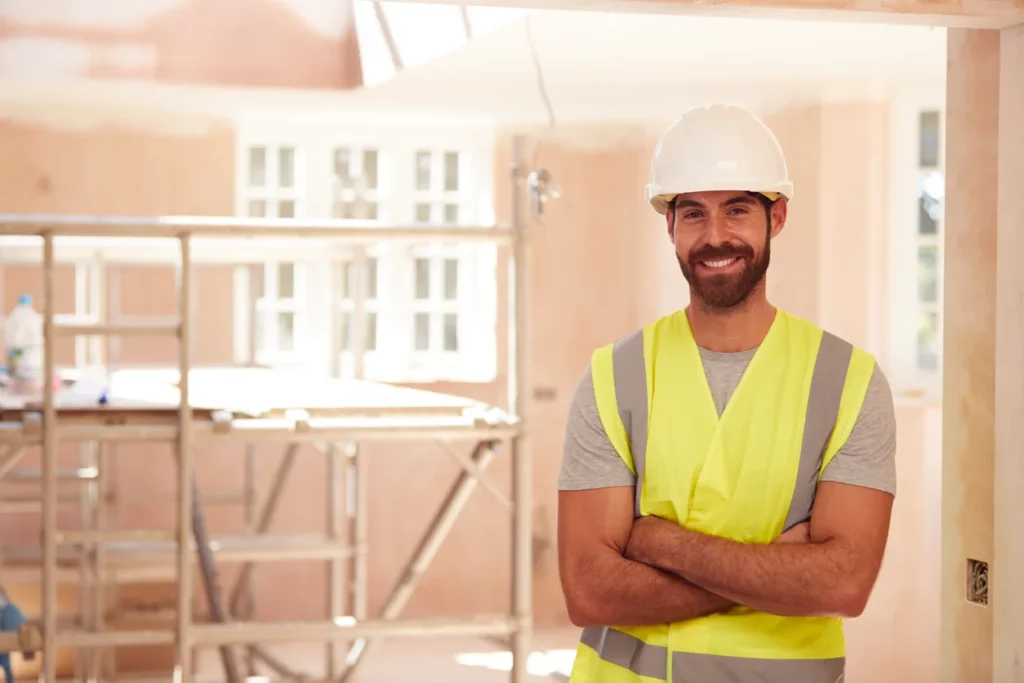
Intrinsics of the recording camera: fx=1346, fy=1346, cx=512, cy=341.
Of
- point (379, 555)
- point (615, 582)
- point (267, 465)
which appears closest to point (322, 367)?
point (267, 465)

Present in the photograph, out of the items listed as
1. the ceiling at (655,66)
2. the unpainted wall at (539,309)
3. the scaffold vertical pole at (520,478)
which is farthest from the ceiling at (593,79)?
the scaffold vertical pole at (520,478)

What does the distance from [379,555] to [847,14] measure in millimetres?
4748

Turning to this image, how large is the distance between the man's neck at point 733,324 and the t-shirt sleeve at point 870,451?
0.59 feet

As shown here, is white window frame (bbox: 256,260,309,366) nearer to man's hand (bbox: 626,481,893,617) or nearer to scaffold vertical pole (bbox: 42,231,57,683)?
scaffold vertical pole (bbox: 42,231,57,683)

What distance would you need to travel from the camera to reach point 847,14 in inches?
97.2

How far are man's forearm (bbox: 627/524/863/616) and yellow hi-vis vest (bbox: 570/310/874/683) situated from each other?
0.06 meters

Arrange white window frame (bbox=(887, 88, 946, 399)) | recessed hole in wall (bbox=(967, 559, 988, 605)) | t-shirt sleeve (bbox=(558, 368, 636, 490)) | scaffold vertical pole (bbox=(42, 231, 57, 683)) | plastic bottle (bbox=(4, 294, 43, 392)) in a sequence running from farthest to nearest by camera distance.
Result: white window frame (bbox=(887, 88, 946, 399)), plastic bottle (bbox=(4, 294, 43, 392)), scaffold vertical pole (bbox=(42, 231, 57, 683)), recessed hole in wall (bbox=(967, 559, 988, 605)), t-shirt sleeve (bbox=(558, 368, 636, 490))

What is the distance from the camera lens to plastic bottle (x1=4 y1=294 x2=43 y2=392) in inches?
154

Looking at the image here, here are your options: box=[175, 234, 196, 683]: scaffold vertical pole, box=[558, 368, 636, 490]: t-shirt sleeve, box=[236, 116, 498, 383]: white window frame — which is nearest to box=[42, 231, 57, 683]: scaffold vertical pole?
box=[175, 234, 196, 683]: scaffold vertical pole

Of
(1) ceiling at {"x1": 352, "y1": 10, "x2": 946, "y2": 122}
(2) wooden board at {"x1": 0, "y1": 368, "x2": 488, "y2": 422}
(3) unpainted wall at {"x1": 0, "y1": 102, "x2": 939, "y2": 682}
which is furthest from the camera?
(3) unpainted wall at {"x1": 0, "y1": 102, "x2": 939, "y2": 682}

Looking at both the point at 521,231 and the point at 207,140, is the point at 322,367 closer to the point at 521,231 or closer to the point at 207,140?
the point at 207,140

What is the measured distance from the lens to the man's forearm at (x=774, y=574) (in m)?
1.84

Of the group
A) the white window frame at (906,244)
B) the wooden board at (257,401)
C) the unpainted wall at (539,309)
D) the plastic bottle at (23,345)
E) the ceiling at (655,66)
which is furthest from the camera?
the white window frame at (906,244)

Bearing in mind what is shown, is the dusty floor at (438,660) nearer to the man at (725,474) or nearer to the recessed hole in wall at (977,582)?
the recessed hole in wall at (977,582)
